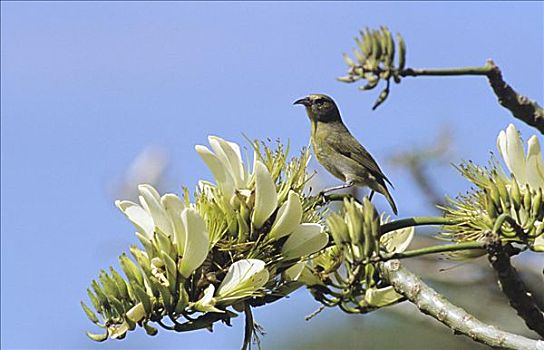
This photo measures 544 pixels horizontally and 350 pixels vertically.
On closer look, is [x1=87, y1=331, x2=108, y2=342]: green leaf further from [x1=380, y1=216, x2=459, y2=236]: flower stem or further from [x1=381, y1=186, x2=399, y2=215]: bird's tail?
[x1=381, y1=186, x2=399, y2=215]: bird's tail

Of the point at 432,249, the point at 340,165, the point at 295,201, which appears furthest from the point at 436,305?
the point at 340,165

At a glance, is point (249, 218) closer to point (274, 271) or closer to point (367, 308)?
point (274, 271)

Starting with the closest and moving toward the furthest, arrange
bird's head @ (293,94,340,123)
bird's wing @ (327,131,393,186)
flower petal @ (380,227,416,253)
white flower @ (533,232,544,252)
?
white flower @ (533,232,544,252), flower petal @ (380,227,416,253), bird's wing @ (327,131,393,186), bird's head @ (293,94,340,123)

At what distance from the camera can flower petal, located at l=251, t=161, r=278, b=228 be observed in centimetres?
186

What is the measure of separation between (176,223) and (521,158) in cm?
60

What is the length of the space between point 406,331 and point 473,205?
10.3ft

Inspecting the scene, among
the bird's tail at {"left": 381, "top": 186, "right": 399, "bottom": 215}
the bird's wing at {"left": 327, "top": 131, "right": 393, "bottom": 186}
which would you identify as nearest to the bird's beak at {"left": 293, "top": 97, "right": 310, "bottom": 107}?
the bird's wing at {"left": 327, "top": 131, "right": 393, "bottom": 186}

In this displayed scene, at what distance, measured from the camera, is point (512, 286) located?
166 cm

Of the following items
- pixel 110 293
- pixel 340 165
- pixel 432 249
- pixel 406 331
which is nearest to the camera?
pixel 432 249

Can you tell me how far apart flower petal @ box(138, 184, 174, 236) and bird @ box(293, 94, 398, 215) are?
106 cm

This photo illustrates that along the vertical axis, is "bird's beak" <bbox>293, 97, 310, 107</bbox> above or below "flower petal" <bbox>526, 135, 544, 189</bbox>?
above

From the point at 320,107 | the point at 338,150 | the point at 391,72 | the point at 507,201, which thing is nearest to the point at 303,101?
the point at 320,107

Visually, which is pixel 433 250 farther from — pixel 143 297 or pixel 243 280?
pixel 143 297

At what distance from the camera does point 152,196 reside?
1.84 meters
